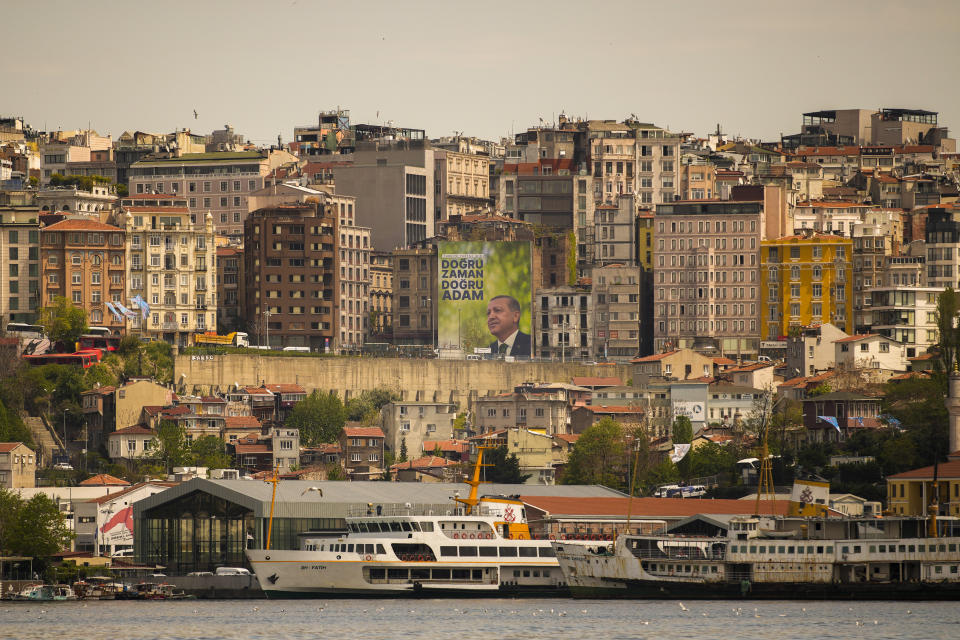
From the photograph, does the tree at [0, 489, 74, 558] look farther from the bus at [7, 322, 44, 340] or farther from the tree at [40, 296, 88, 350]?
the bus at [7, 322, 44, 340]

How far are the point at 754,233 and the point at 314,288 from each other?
3873cm

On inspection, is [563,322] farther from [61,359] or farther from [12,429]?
[12,429]

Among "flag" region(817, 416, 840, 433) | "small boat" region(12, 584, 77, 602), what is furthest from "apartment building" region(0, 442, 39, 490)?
"flag" region(817, 416, 840, 433)

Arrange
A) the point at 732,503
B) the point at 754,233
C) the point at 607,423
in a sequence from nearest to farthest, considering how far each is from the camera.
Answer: the point at 732,503, the point at 607,423, the point at 754,233

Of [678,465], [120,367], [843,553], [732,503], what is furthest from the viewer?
[120,367]

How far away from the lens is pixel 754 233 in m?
193

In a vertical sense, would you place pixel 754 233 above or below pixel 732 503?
above

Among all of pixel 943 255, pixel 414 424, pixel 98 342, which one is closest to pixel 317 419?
pixel 414 424

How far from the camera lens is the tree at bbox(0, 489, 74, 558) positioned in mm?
115188

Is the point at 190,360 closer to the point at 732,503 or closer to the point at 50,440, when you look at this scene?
the point at 50,440

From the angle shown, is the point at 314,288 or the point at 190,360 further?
the point at 314,288

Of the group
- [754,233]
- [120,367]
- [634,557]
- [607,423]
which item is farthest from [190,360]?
[634,557]

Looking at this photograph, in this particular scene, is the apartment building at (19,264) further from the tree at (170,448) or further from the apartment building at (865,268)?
the apartment building at (865,268)

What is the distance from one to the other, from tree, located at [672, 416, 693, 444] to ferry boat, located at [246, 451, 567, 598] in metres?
50.7
